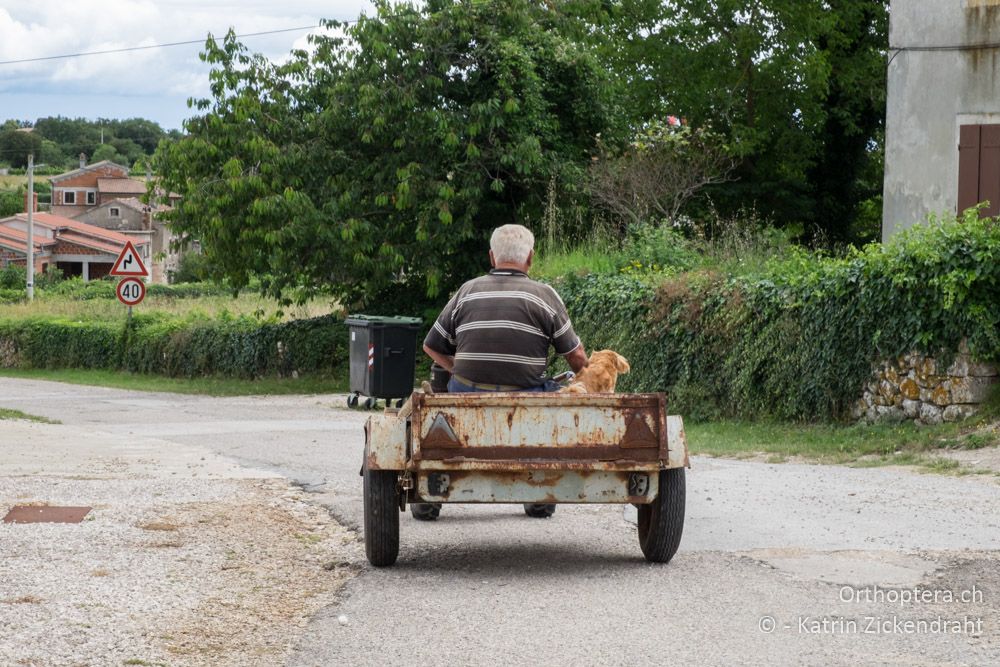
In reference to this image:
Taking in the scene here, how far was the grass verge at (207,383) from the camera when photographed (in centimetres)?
2645

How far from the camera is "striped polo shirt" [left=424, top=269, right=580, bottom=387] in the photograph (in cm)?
759

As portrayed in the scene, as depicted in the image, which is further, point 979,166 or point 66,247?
point 66,247

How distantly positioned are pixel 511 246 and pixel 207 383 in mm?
22447

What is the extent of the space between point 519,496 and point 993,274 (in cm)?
801

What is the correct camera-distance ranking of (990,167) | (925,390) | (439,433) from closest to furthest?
(439,433), (925,390), (990,167)

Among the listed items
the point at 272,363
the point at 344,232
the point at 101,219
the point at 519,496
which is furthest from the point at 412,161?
the point at 101,219

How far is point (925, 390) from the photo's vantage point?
1439 centimetres

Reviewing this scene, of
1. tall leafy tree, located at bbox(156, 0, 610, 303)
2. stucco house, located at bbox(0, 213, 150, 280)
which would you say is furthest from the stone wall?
stucco house, located at bbox(0, 213, 150, 280)

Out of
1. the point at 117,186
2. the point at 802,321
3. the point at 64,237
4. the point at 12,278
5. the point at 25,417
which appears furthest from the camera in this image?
the point at 117,186

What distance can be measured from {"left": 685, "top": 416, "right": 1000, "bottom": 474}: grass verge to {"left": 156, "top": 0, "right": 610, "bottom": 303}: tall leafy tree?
34.3ft

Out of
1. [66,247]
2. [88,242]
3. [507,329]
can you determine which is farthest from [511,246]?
[66,247]

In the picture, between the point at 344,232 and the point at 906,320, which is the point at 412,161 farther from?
the point at 906,320

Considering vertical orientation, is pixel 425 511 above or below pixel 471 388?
below

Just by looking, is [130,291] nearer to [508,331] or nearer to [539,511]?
[539,511]
